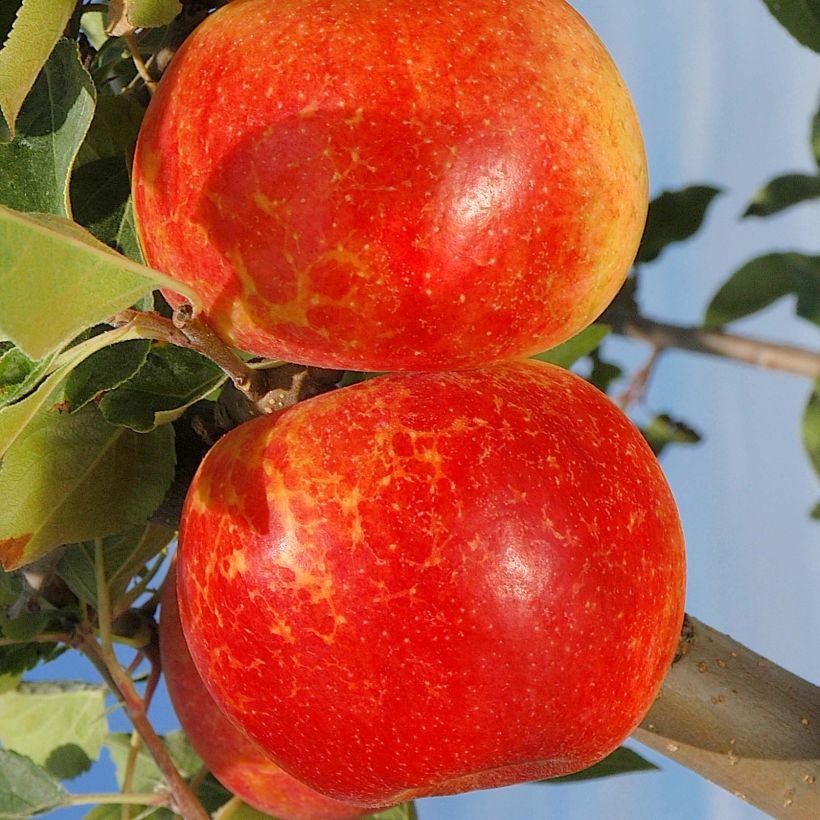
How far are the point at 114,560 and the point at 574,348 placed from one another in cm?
→ 31

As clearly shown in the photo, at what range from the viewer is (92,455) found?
500 millimetres

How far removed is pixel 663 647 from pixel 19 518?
0.29 metres

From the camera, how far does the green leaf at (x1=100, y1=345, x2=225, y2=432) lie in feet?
1.55

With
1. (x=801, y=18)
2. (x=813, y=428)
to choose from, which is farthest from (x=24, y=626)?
(x=813, y=428)

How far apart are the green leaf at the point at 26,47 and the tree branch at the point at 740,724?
41 cm

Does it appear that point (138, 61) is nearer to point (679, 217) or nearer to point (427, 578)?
point (427, 578)

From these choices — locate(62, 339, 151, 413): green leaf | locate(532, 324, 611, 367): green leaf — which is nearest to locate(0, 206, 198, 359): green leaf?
locate(62, 339, 151, 413): green leaf

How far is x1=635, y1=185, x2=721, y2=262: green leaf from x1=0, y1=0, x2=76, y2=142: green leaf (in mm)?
816

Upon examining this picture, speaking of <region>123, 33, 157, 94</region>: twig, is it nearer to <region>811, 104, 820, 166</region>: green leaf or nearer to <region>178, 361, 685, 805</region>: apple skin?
<region>178, 361, 685, 805</region>: apple skin

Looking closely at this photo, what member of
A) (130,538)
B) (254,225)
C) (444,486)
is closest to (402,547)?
(444,486)

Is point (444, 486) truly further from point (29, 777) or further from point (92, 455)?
point (29, 777)

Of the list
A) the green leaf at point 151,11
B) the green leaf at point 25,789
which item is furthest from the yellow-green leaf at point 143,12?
the green leaf at point 25,789

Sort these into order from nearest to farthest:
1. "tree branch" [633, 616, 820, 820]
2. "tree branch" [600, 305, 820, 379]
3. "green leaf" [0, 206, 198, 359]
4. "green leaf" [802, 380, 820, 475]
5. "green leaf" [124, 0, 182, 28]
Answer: "green leaf" [0, 206, 198, 359]
"green leaf" [124, 0, 182, 28]
"tree branch" [633, 616, 820, 820]
"tree branch" [600, 305, 820, 379]
"green leaf" [802, 380, 820, 475]

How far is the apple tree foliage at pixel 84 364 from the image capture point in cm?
34
